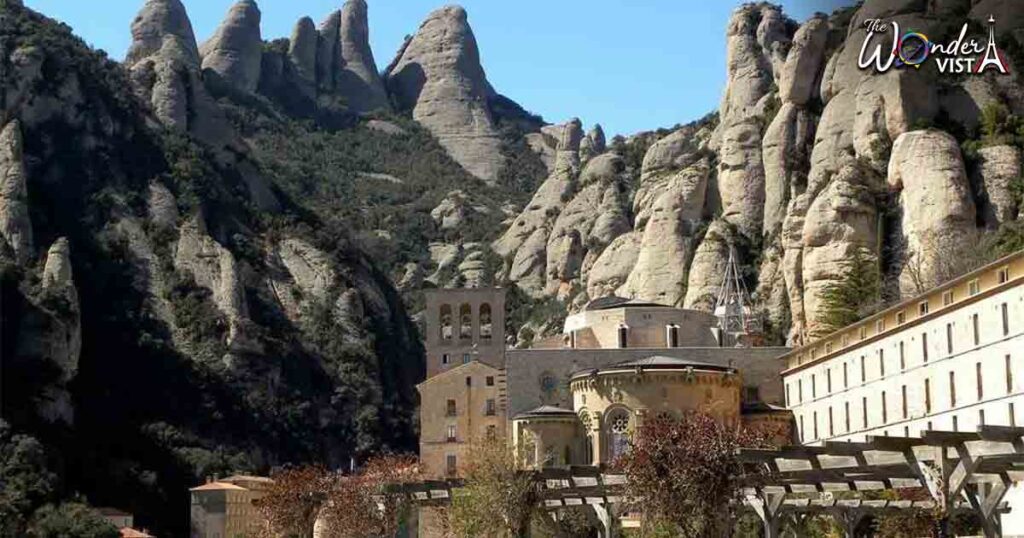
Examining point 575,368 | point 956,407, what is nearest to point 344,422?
point 575,368

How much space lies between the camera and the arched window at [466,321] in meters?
115

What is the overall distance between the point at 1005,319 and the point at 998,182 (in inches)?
1445

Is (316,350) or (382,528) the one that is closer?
(382,528)

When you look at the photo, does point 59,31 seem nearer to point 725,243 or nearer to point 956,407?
point 725,243

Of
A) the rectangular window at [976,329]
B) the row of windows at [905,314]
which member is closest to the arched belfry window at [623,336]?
the row of windows at [905,314]

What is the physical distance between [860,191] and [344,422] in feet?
204

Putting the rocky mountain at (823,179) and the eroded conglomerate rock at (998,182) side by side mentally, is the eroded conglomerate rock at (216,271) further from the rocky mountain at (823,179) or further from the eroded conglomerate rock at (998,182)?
the eroded conglomerate rock at (998,182)

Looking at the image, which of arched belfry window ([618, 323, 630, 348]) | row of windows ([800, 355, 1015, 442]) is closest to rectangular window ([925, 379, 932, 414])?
row of windows ([800, 355, 1015, 442])

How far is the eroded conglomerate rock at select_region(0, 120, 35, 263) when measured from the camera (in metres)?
140

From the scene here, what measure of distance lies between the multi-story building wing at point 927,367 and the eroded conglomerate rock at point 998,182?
54.6 feet

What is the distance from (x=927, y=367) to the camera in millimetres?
75062

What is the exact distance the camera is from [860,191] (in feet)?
341

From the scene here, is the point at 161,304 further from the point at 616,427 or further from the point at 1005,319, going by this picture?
the point at 1005,319

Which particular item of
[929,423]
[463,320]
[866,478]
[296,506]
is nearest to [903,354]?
[929,423]
